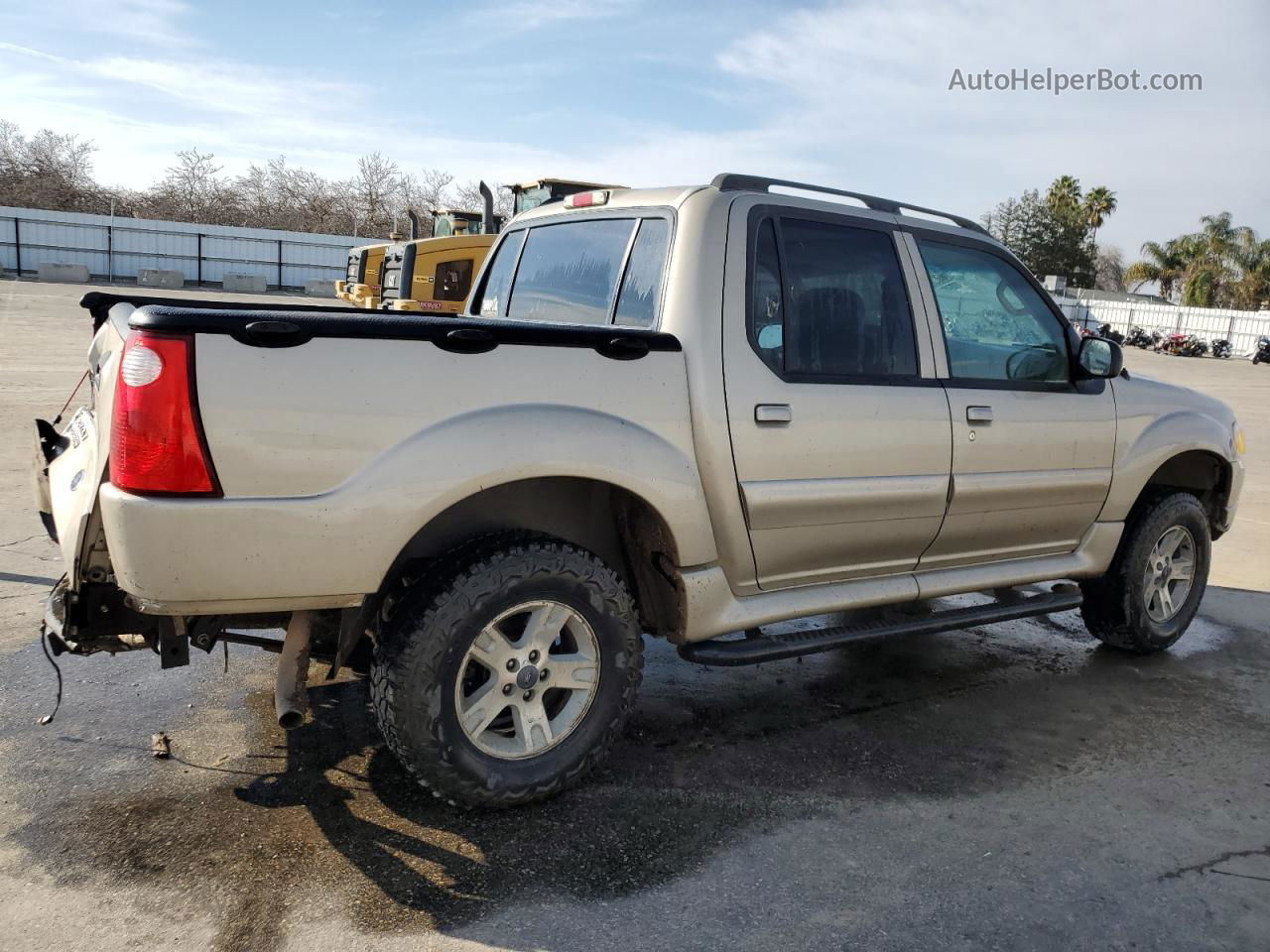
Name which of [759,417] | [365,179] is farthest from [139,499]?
[365,179]

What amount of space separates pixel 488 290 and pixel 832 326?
1759 millimetres

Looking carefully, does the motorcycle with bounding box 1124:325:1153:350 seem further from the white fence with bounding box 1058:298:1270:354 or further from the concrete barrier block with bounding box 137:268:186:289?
the concrete barrier block with bounding box 137:268:186:289

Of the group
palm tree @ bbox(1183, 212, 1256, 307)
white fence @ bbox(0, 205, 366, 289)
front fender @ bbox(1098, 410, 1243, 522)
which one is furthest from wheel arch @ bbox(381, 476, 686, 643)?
palm tree @ bbox(1183, 212, 1256, 307)

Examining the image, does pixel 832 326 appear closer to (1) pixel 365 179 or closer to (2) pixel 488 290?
(2) pixel 488 290

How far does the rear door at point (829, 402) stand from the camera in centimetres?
355

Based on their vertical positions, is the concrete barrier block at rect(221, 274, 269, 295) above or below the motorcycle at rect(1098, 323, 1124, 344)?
above

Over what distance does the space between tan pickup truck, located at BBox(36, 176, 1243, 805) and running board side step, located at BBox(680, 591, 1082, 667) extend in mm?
24

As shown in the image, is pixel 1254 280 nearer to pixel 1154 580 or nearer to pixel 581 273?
pixel 1154 580

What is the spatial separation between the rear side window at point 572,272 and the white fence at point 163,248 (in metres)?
35.2

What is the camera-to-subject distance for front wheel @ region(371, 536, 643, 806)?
3010 millimetres

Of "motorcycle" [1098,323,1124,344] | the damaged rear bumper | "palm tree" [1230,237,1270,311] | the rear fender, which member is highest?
"palm tree" [1230,237,1270,311]

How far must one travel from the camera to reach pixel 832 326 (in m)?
3.82

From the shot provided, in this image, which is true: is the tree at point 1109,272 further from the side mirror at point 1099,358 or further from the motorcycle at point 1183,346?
the side mirror at point 1099,358

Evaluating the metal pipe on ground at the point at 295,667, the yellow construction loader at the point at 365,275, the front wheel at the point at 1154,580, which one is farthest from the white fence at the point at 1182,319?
the metal pipe on ground at the point at 295,667
